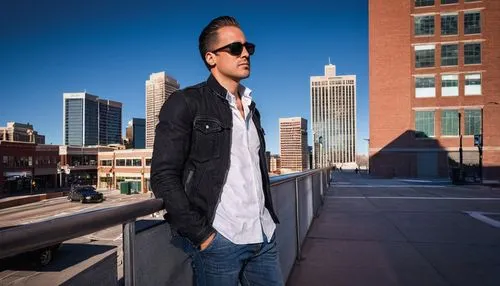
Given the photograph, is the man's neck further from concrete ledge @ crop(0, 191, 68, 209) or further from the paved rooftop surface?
concrete ledge @ crop(0, 191, 68, 209)

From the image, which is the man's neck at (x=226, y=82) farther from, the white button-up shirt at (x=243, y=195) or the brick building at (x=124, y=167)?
the brick building at (x=124, y=167)

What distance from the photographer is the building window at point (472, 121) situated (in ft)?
116

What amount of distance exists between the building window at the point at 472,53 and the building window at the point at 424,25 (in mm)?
4346

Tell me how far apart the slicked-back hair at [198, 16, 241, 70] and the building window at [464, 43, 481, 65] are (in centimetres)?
4289

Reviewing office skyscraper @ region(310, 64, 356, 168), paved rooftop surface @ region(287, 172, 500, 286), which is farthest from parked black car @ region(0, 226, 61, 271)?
office skyscraper @ region(310, 64, 356, 168)

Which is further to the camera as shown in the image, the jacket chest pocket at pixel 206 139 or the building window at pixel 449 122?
the building window at pixel 449 122

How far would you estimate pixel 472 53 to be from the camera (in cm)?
3591

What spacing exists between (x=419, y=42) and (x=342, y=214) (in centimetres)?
3569

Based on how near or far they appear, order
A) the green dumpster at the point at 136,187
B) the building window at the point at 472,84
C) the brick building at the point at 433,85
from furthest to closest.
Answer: the green dumpster at the point at 136,187
the building window at the point at 472,84
the brick building at the point at 433,85

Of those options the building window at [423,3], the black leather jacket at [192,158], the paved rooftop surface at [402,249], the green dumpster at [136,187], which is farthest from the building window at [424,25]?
the green dumpster at [136,187]

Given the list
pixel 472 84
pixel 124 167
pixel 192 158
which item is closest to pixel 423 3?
pixel 472 84

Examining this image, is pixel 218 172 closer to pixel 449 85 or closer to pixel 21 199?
pixel 449 85

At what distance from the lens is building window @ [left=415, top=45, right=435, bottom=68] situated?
120 ft

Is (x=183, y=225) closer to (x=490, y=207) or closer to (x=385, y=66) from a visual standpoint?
(x=490, y=207)
